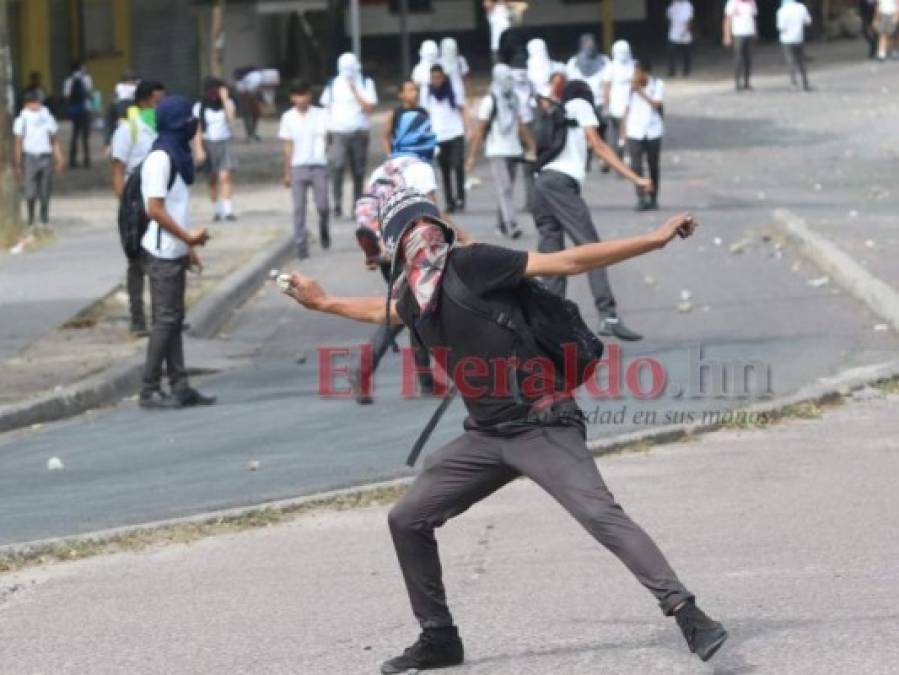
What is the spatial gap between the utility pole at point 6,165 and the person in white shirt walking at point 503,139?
16.6ft

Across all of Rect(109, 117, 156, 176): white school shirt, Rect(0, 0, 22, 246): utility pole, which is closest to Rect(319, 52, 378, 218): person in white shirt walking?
Rect(0, 0, 22, 246): utility pole

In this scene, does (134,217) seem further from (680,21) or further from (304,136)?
(680,21)

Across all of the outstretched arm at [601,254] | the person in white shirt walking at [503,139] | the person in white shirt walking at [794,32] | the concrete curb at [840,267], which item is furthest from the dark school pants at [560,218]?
the person in white shirt walking at [794,32]

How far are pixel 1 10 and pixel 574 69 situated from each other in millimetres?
7898

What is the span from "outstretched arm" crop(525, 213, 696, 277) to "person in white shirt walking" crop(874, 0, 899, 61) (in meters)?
34.5

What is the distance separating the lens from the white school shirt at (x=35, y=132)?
81.9 ft

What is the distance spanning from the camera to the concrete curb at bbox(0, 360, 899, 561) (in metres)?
9.05

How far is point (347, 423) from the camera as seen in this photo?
11984mm

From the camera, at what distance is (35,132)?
81.8ft

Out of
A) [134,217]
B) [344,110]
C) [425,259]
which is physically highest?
[425,259]

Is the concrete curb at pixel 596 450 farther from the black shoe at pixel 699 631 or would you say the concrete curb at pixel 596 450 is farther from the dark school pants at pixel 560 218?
the black shoe at pixel 699 631

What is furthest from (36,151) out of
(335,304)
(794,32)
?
(335,304)

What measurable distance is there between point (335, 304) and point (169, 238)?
571 centimetres

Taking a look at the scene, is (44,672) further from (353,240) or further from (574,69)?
(574,69)
